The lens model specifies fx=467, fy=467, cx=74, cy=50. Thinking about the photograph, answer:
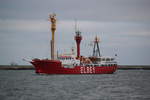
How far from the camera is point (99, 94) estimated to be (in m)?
51.9

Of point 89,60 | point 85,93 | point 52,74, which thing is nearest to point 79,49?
point 89,60

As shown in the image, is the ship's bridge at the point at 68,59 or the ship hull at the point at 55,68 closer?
the ship hull at the point at 55,68

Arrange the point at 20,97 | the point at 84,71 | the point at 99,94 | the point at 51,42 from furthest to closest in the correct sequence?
1. the point at 84,71
2. the point at 51,42
3. the point at 99,94
4. the point at 20,97

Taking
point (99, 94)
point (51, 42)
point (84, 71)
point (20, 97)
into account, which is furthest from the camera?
point (84, 71)

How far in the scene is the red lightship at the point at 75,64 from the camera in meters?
94.7

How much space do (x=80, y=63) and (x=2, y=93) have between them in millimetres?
50252

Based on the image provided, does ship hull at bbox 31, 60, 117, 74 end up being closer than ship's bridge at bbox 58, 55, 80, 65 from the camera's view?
Yes

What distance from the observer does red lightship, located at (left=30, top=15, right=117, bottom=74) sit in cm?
9469

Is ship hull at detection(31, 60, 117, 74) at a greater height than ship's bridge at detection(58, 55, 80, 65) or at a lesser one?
lesser

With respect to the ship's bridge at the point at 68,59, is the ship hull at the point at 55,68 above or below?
below

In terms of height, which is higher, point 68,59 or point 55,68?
point 68,59

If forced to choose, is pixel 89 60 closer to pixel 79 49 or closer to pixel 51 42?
pixel 79 49

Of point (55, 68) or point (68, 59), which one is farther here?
Result: point (68, 59)

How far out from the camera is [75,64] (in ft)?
328
